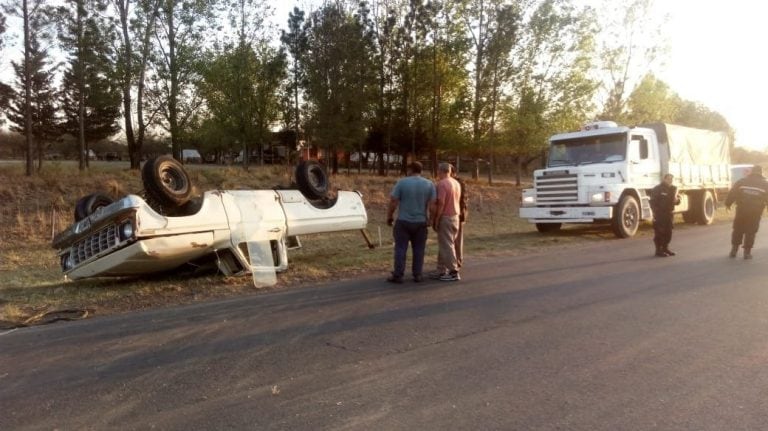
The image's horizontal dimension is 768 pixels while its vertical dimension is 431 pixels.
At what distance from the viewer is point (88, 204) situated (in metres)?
9.18

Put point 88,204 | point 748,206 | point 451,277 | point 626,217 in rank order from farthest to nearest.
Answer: point 626,217, point 748,206, point 88,204, point 451,277

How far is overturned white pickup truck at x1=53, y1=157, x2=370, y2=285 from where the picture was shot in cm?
780

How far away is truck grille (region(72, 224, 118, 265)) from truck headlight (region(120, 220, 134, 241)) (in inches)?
5.5

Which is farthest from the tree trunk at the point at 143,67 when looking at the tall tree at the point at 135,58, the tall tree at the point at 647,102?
the tall tree at the point at 647,102

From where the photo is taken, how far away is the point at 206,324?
6148 mm

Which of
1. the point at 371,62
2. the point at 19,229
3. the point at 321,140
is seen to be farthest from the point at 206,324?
the point at 371,62

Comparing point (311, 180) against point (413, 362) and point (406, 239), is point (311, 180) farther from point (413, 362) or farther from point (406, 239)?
point (413, 362)

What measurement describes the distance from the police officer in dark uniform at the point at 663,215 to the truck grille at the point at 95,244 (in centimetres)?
963

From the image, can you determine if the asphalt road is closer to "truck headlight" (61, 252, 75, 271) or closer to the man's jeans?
the man's jeans

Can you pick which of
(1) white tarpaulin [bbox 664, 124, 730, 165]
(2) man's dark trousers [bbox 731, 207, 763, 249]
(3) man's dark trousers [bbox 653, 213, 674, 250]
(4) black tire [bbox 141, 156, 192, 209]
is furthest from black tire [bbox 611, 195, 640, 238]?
(4) black tire [bbox 141, 156, 192, 209]

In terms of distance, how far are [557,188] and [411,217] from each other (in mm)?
8288

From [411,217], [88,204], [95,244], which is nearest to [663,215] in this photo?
[411,217]

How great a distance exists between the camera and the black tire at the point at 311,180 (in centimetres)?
1065

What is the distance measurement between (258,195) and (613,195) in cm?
953
